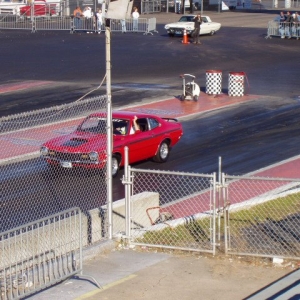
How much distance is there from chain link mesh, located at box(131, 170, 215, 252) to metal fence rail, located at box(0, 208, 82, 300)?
1406 mm

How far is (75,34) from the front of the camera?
5144cm

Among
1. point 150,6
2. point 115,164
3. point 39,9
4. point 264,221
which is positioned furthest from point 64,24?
point 264,221

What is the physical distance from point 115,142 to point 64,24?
38332 mm

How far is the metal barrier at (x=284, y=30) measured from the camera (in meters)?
49.9

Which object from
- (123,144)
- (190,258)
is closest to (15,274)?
(190,258)

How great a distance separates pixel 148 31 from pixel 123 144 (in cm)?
3466

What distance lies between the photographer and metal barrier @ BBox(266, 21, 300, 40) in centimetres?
4994

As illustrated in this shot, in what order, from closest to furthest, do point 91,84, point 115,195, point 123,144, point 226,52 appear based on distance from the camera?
point 115,195 < point 123,144 < point 91,84 < point 226,52

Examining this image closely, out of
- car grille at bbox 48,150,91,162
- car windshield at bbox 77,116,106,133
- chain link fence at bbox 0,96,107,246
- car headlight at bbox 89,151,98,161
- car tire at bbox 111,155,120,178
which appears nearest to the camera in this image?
chain link fence at bbox 0,96,107,246

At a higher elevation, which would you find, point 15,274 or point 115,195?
point 15,274

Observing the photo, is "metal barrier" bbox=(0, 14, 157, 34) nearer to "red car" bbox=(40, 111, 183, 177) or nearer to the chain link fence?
"red car" bbox=(40, 111, 183, 177)

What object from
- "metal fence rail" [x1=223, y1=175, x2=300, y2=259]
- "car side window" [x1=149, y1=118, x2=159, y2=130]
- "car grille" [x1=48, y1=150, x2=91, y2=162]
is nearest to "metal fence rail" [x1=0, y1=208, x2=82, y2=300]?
"metal fence rail" [x1=223, y1=175, x2=300, y2=259]

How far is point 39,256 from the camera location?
979 cm

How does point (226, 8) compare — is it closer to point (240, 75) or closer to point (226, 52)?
point (226, 52)
